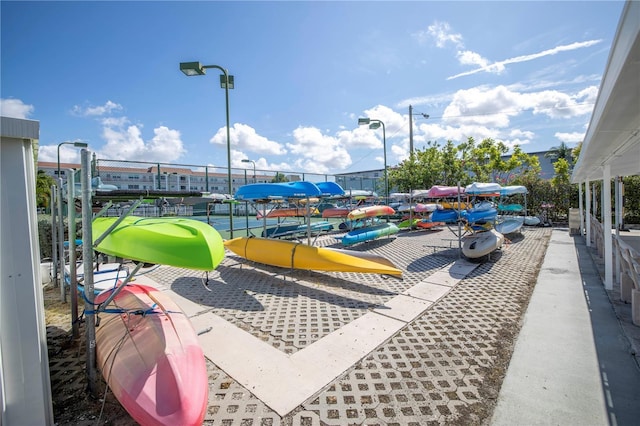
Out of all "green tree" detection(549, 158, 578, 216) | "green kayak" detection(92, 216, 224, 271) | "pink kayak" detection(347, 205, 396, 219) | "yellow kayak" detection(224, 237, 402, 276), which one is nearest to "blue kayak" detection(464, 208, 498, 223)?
"pink kayak" detection(347, 205, 396, 219)

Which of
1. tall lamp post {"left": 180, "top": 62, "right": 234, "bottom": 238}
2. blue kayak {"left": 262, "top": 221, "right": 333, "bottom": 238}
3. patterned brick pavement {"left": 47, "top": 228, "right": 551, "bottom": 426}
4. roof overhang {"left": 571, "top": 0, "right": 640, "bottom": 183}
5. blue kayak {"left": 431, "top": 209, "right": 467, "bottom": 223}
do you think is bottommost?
patterned brick pavement {"left": 47, "top": 228, "right": 551, "bottom": 426}

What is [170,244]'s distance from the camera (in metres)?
3.55

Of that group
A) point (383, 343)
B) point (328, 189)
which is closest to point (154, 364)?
point (383, 343)

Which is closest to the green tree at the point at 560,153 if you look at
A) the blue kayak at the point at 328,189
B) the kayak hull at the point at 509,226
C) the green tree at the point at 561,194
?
the green tree at the point at 561,194

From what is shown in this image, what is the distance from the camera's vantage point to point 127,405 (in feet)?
8.55

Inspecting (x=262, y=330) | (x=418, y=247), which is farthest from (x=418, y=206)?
(x=262, y=330)

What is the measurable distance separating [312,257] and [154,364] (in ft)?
14.6

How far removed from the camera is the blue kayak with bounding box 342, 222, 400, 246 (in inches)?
444

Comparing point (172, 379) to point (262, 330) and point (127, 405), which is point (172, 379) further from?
point (262, 330)

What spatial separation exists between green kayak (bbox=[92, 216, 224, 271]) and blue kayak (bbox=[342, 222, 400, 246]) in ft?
25.1

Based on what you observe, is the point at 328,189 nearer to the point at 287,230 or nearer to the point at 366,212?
the point at 366,212

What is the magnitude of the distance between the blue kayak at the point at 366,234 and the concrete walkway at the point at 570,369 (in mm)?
6245

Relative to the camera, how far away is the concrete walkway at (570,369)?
8.91 ft

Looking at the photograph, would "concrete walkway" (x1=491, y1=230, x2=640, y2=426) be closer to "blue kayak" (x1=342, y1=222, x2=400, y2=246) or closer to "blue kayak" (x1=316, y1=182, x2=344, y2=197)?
"blue kayak" (x1=316, y1=182, x2=344, y2=197)
